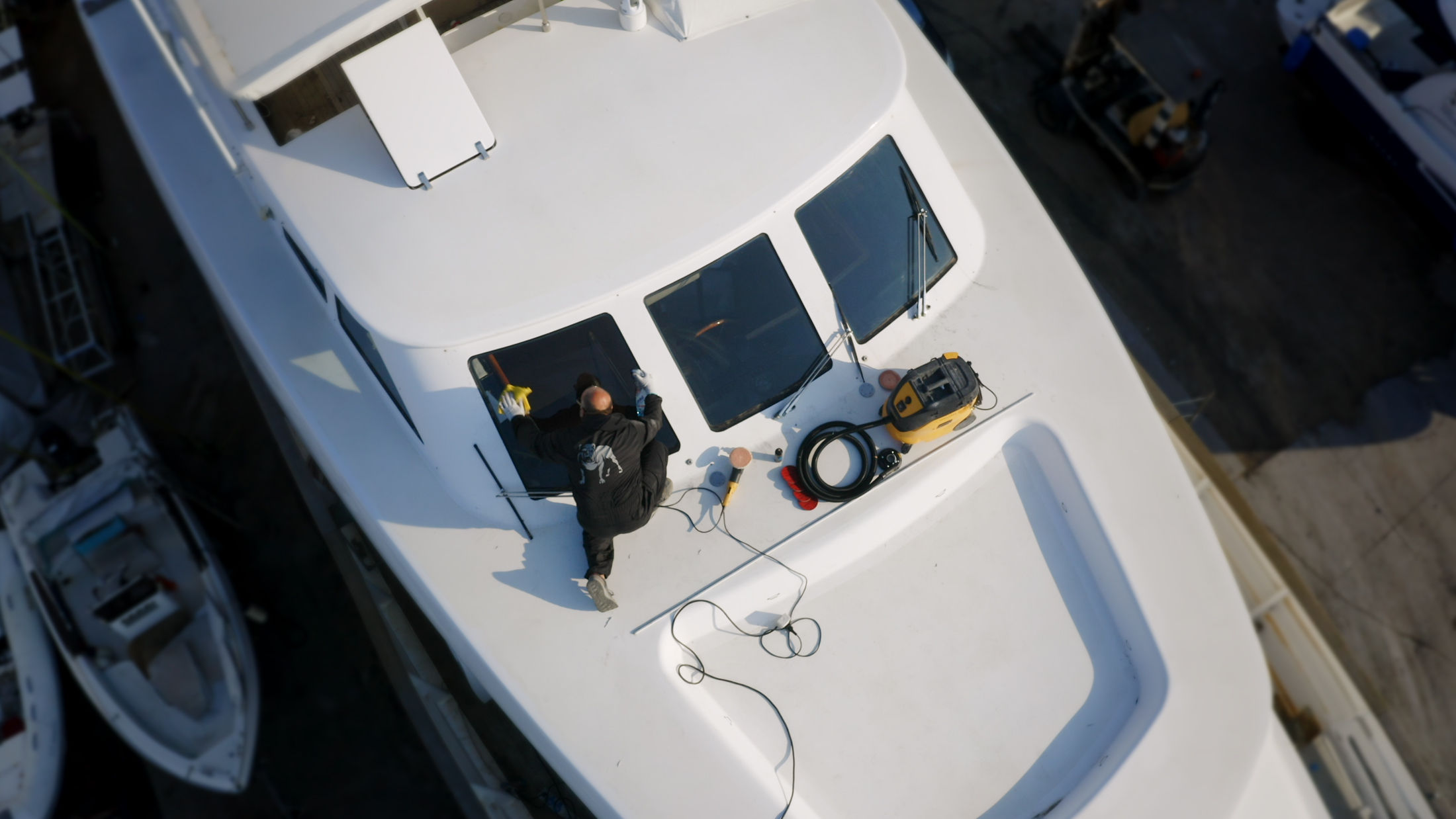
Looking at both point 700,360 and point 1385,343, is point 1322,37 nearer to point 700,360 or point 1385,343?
point 1385,343

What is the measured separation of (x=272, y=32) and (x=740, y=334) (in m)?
1.84

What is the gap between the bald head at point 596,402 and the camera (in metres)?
2.59

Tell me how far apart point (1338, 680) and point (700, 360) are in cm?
322

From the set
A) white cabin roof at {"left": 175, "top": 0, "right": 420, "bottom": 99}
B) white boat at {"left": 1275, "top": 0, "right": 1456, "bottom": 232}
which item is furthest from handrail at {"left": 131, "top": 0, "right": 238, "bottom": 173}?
white boat at {"left": 1275, "top": 0, "right": 1456, "bottom": 232}

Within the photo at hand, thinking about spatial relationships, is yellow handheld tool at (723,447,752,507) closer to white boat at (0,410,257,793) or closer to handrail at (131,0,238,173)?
handrail at (131,0,238,173)

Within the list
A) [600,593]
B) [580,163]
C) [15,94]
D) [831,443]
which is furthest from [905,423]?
[15,94]

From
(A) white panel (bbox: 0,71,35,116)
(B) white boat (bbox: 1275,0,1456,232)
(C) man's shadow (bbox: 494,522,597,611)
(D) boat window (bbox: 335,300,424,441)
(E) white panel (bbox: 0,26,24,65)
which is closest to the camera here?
(C) man's shadow (bbox: 494,522,597,611)

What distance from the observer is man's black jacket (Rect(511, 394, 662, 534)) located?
253cm

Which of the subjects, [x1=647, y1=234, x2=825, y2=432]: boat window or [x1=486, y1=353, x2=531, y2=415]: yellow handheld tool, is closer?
[x1=486, y1=353, x2=531, y2=415]: yellow handheld tool

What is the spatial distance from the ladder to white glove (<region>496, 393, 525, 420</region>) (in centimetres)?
385

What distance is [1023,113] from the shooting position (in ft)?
17.2

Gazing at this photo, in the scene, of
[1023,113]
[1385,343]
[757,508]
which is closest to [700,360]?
[757,508]

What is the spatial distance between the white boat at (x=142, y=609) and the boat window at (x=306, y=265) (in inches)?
78.7

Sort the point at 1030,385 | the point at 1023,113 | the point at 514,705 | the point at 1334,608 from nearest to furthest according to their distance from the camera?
the point at 514,705 → the point at 1030,385 → the point at 1334,608 → the point at 1023,113
